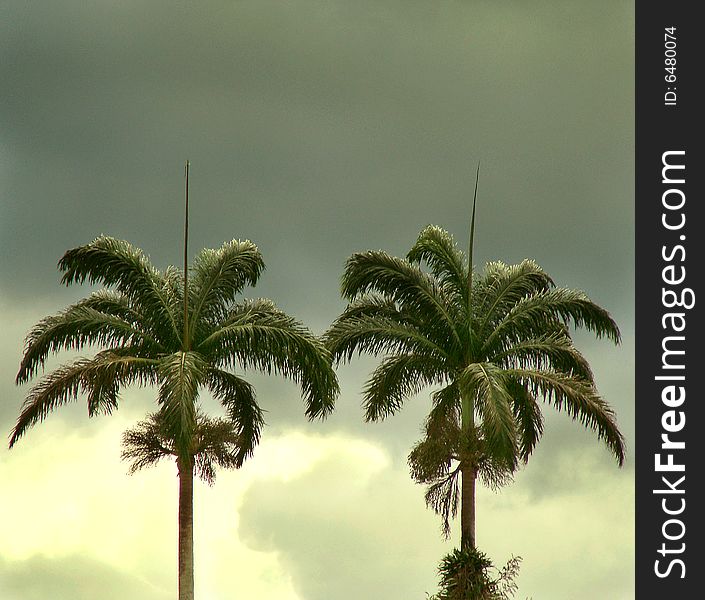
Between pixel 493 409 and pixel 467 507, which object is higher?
pixel 493 409

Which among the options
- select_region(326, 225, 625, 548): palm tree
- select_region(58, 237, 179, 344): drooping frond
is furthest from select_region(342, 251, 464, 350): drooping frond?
select_region(58, 237, 179, 344): drooping frond

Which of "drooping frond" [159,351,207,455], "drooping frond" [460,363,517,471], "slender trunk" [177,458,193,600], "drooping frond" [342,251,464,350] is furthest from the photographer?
"drooping frond" [342,251,464,350]

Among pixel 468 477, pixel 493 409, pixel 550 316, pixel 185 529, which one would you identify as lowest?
pixel 185 529

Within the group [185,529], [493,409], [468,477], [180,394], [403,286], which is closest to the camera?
[180,394]

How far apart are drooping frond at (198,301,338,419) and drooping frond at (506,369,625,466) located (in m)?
4.55

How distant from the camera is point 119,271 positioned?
27734mm

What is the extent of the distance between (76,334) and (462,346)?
9389mm

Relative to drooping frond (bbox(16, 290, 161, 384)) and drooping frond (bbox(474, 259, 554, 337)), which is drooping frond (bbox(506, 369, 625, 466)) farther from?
drooping frond (bbox(16, 290, 161, 384))

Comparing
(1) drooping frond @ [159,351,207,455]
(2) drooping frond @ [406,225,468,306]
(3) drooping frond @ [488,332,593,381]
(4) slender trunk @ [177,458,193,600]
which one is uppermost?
(2) drooping frond @ [406,225,468,306]

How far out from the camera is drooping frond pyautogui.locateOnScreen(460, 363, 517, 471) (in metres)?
24.9

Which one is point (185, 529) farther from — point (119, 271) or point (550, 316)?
point (550, 316)

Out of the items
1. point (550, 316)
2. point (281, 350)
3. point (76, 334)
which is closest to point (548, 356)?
point (550, 316)

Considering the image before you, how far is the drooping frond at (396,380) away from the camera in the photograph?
2823 centimetres

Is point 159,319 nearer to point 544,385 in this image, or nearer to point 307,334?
point 307,334
